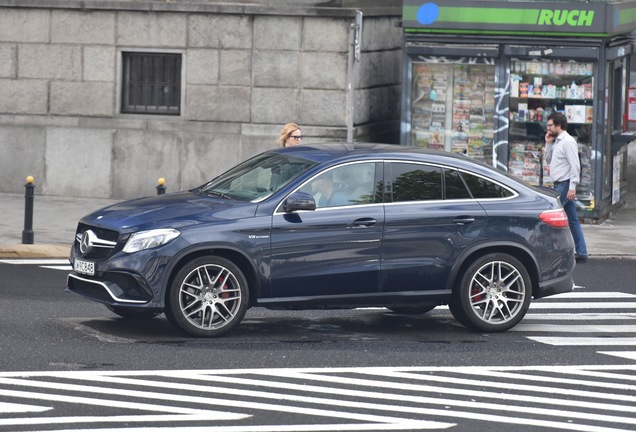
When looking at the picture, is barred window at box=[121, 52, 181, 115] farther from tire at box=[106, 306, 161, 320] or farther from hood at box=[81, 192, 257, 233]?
hood at box=[81, 192, 257, 233]

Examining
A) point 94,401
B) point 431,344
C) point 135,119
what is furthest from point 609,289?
point 135,119

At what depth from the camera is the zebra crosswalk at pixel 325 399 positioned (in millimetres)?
8594

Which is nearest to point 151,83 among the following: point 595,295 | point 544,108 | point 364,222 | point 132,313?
point 544,108

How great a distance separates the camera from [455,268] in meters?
11.9

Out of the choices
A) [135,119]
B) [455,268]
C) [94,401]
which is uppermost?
[135,119]

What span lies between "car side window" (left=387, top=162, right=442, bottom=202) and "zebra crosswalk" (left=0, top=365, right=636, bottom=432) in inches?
74.9

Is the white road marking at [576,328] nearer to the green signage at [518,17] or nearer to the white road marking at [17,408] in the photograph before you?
the white road marking at [17,408]

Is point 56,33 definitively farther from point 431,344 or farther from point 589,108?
point 431,344

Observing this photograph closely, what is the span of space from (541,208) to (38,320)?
172 inches

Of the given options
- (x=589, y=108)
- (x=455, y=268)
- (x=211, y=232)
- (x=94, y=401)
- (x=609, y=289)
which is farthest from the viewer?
(x=589, y=108)

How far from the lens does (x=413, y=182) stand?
39.3 feet

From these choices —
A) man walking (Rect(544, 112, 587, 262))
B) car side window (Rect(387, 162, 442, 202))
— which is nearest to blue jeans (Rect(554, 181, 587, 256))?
man walking (Rect(544, 112, 587, 262))

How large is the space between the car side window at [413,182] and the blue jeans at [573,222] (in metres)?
5.39

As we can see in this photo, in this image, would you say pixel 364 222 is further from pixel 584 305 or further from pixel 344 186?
pixel 584 305
